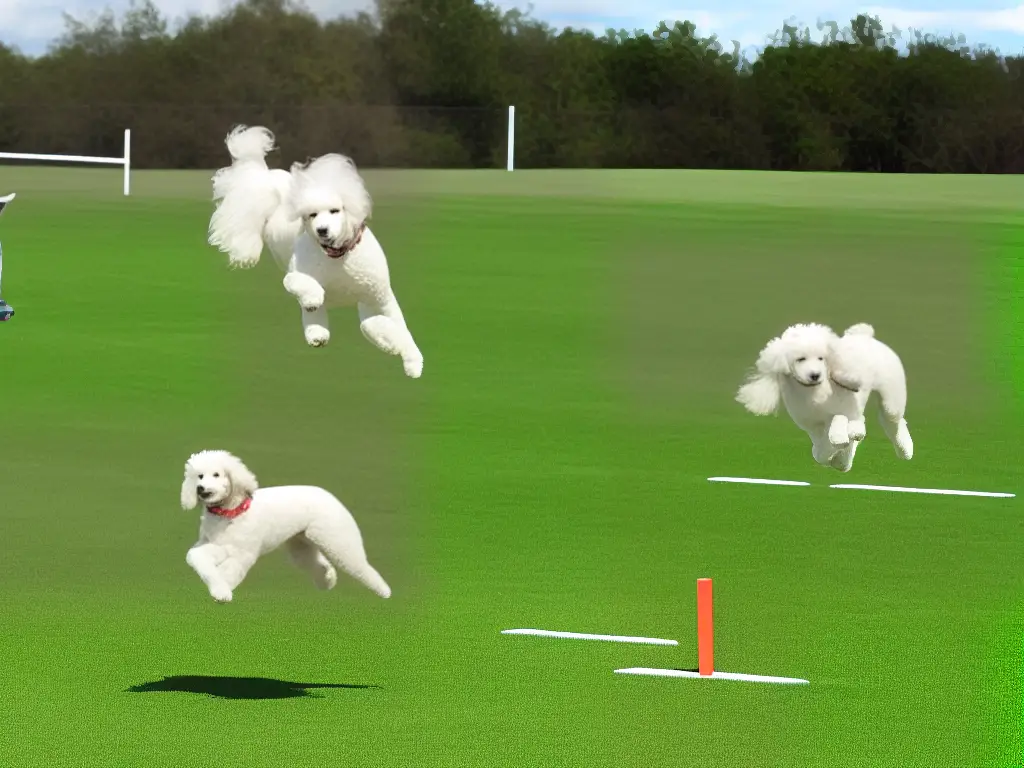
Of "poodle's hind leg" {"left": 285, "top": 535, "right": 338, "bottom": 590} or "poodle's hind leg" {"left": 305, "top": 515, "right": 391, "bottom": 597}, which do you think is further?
"poodle's hind leg" {"left": 305, "top": 515, "right": 391, "bottom": 597}

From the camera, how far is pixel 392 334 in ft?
25.7

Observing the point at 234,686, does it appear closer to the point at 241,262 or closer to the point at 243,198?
the point at 243,198

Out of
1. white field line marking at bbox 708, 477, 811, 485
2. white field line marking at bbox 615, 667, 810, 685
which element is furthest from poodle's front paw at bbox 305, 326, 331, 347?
white field line marking at bbox 708, 477, 811, 485

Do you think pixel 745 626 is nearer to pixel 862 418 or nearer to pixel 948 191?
pixel 862 418

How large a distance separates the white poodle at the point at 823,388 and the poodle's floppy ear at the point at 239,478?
96.6 inches

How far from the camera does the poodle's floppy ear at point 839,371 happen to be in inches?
339

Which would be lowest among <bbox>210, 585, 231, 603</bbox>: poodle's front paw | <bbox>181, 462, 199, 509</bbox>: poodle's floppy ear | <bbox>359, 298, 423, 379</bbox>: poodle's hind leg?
<bbox>210, 585, 231, 603</bbox>: poodle's front paw

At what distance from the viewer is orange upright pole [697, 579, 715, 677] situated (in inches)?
700

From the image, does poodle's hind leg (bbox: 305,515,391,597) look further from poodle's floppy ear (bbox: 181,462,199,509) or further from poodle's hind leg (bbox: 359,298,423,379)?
poodle's hind leg (bbox: 359,298,423,379)

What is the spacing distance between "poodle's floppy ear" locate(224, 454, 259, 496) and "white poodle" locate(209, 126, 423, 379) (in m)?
2.30

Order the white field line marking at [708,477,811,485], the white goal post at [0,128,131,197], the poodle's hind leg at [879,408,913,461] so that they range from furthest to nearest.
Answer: the white field line marking at [708,477,811,485]
the white goal post at [0,128,131,197]
the poodle's hind leg at [879,408,913,461]

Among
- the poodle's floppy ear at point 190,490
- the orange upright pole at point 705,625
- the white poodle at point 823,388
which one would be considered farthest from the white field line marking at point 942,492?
the white poodle at point 823,388

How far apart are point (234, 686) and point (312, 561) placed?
39.2ft

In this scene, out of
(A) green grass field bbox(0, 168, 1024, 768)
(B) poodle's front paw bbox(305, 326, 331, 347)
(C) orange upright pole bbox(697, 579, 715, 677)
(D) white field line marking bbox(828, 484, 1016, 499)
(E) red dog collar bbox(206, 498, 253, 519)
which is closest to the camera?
(B) poodle's front paw bbox(305, 326, 331, 347)
